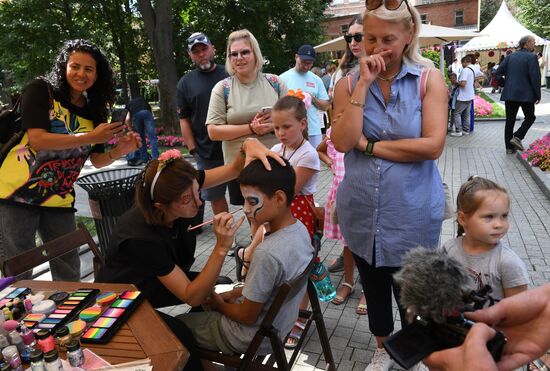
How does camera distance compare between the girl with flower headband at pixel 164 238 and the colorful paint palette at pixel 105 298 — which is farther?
the girl with flower headband at pixel 164 238

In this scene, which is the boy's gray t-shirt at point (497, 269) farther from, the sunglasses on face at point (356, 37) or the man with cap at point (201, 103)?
the man with cap at point (201, 103)

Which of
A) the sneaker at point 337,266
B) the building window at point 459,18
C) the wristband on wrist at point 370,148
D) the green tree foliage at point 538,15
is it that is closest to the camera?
the wristband on wrist at point 370,148

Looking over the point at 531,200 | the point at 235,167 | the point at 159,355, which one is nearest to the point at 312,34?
the point at 531,200

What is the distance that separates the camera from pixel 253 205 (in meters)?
2.04

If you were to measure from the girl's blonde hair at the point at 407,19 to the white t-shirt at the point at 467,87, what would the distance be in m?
9.34

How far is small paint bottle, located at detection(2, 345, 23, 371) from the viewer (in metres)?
1.36

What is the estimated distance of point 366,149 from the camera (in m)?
1.92

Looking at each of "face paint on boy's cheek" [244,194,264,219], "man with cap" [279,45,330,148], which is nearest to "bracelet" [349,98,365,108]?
"face paint on boy's cheek" [244,194,264,219]

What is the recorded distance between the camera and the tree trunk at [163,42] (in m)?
11.5

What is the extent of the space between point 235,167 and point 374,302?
1.24m

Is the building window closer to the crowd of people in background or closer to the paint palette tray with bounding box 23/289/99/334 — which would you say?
the crowd of people in background

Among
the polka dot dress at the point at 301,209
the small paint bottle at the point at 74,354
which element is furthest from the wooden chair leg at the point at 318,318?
the small paint bottle at the point at 74,354

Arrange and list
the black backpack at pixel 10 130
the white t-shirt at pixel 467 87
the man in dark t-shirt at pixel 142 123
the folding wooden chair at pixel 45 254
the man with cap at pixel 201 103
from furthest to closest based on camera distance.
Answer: the white t-shirt at pixel 467 87 < the man in dark t-shirt at pixel 142 123 < the man with cap at pixel 201 103 < the black backpack at pixel 10 130 < the folding wooden chair at pixel 45 254

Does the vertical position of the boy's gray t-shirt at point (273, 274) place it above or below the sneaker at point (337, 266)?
above
